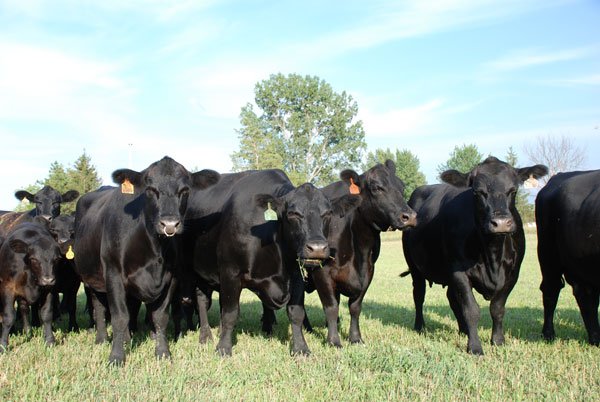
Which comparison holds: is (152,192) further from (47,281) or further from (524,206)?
(524,206)

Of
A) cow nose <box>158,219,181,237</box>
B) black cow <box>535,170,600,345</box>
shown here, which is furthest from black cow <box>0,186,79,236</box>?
black cow <box>535,170,600,345</box>

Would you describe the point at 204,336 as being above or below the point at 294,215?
below

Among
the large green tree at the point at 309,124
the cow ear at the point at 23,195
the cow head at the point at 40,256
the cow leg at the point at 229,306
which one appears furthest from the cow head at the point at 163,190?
the large green tree at the point at 309,124

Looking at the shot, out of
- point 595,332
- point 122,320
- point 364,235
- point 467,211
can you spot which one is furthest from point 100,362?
point 595,332

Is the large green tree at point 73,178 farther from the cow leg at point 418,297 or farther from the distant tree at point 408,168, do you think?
the distant tree at point 408,168

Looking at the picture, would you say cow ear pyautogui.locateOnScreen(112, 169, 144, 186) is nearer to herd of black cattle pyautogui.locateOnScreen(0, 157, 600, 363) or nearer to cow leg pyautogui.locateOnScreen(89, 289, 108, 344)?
herd of black cattle pyautogui.locateOnScreen(0, 157, 600, 363)

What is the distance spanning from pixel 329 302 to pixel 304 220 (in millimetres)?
1351

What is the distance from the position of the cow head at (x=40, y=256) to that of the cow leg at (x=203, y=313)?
2049 millimetres

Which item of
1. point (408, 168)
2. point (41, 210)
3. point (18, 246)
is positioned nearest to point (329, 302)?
point (18, 246)

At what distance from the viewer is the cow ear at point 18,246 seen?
7051mm

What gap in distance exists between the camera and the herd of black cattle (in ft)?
19.8

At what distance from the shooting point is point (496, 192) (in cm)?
606

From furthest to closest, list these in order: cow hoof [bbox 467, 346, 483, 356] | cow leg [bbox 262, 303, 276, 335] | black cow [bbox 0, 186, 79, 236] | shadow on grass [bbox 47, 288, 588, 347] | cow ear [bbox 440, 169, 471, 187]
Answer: black cow [bbox 0, 186, 79, 236] → cow leg [bbox 262, 303, 276, 335] → shadow on grass [bbox 47, 288, 588, 347] → cow ear [bbox 440, 169, 471, 187] → cow hoof [bbox 467, 346, 483, 356]

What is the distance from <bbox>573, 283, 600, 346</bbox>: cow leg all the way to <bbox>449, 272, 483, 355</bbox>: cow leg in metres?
1.55
